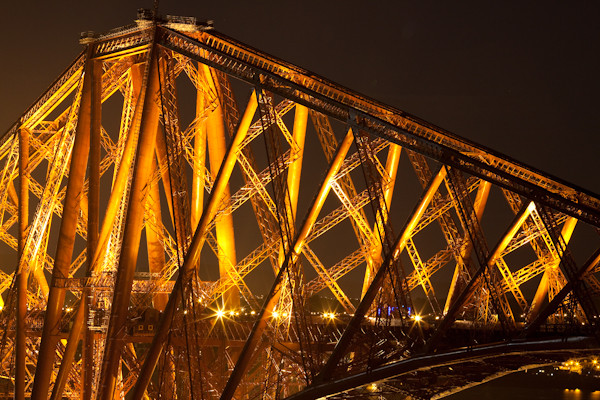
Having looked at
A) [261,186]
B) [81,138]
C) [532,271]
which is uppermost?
[81,138]

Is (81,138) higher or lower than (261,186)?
higher

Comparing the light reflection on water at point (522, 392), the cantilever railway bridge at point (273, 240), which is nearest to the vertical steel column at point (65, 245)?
the cantilever railway bridge at point (273, 240)

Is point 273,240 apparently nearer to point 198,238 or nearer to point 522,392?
point 198,238

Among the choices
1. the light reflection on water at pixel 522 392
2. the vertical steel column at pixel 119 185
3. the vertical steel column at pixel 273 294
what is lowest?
the light reflection on water at pixel 522 392

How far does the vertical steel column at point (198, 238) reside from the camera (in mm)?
24625

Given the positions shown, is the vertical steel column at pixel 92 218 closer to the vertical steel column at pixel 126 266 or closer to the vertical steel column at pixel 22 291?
the vertical steel column at pixel 126 266

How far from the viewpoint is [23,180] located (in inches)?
1436

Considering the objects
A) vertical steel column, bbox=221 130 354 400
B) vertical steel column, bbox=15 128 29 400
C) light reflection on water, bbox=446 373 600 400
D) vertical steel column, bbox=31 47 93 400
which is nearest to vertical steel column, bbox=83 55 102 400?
vertical steel column, bbox=31 47 93 400

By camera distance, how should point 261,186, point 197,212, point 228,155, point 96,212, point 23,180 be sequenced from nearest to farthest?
1. point 228,155
2. point 261,186
3. point 96,212
4. point 197,212
5. point 23,180

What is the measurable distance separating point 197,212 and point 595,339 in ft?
62.3

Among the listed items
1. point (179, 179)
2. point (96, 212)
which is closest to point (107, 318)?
point (96, 212)

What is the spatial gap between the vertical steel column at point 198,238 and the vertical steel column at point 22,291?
9.94m

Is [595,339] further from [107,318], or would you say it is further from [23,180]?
[23,180]

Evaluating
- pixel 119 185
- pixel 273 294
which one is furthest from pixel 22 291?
pixel 273 294
